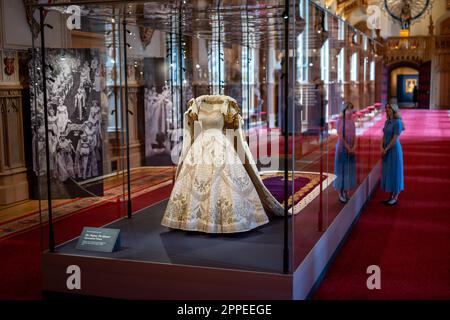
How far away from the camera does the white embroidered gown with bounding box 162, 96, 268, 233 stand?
471 centimetres

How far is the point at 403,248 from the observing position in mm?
5652

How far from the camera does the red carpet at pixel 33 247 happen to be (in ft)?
15.1

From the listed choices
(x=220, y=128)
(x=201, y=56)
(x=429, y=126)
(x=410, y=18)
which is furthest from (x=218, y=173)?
(x=410, y=18)

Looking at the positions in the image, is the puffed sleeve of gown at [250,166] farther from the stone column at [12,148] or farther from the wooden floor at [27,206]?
the stone column at [12,148]

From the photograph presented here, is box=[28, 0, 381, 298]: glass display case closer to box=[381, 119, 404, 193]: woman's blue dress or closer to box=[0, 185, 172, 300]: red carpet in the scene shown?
box=[0, 185, 172, 300]: red carpet

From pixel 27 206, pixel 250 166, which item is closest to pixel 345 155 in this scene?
pixel 250 166

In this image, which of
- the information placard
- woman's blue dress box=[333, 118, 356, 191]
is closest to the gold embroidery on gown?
the information placard

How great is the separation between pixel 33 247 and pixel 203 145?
217 centimetres

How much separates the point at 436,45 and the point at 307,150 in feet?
77.9

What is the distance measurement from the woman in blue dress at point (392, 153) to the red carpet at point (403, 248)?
0.28 meters

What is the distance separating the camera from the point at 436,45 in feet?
88.9

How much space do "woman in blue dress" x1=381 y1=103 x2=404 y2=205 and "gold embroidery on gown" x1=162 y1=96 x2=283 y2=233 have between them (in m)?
3.00

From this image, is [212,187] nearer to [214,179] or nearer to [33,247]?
[214,179]

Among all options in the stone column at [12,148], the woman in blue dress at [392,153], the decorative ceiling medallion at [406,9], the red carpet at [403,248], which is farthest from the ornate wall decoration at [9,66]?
the decorative ceiling medallion at [406,9]
